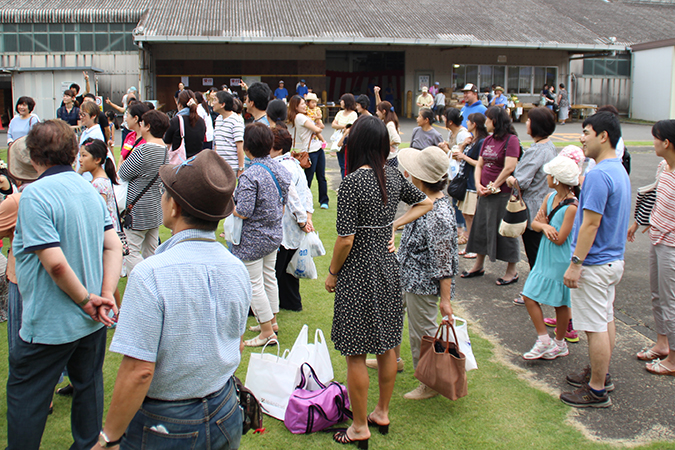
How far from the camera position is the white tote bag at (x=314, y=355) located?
3338 mm

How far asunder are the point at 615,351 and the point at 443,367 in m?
1.82

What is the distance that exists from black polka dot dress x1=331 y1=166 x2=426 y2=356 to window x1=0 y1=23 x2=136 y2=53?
25.3 m

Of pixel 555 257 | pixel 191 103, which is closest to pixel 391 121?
pixel 191 103

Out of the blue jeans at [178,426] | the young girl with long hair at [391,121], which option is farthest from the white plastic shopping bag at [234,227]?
the young girl with long hair at [391,121]

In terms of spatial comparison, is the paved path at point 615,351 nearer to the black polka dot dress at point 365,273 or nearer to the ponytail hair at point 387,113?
the black polka dot dress at point 365,273

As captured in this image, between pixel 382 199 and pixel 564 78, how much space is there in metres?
29.1

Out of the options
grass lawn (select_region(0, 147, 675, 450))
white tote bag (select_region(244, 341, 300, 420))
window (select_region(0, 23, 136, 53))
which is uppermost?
window (select_region(0, 23, 136, 53))

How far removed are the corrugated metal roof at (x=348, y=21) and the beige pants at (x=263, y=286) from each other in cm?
1936

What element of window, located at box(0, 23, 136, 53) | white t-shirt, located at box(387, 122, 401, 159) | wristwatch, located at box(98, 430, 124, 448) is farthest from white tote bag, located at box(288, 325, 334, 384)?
window, located at box(0, 23, 136, 53)

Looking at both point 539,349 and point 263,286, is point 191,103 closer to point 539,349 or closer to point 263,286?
point 263,286

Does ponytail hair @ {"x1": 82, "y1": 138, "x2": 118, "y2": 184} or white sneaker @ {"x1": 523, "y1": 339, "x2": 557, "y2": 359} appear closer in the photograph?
white sneaker @ {"x1": 523, "y1": 339, "x2": 557, "y2": 359}

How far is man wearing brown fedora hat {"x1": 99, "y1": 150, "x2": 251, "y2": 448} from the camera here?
68.9 inches

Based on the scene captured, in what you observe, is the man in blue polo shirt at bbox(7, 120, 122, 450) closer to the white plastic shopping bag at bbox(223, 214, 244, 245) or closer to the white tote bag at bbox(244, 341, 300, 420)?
the white tote bag at bbox(244, 341, 300, 420)

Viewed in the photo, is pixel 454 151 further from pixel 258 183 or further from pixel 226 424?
pixel 226 424
